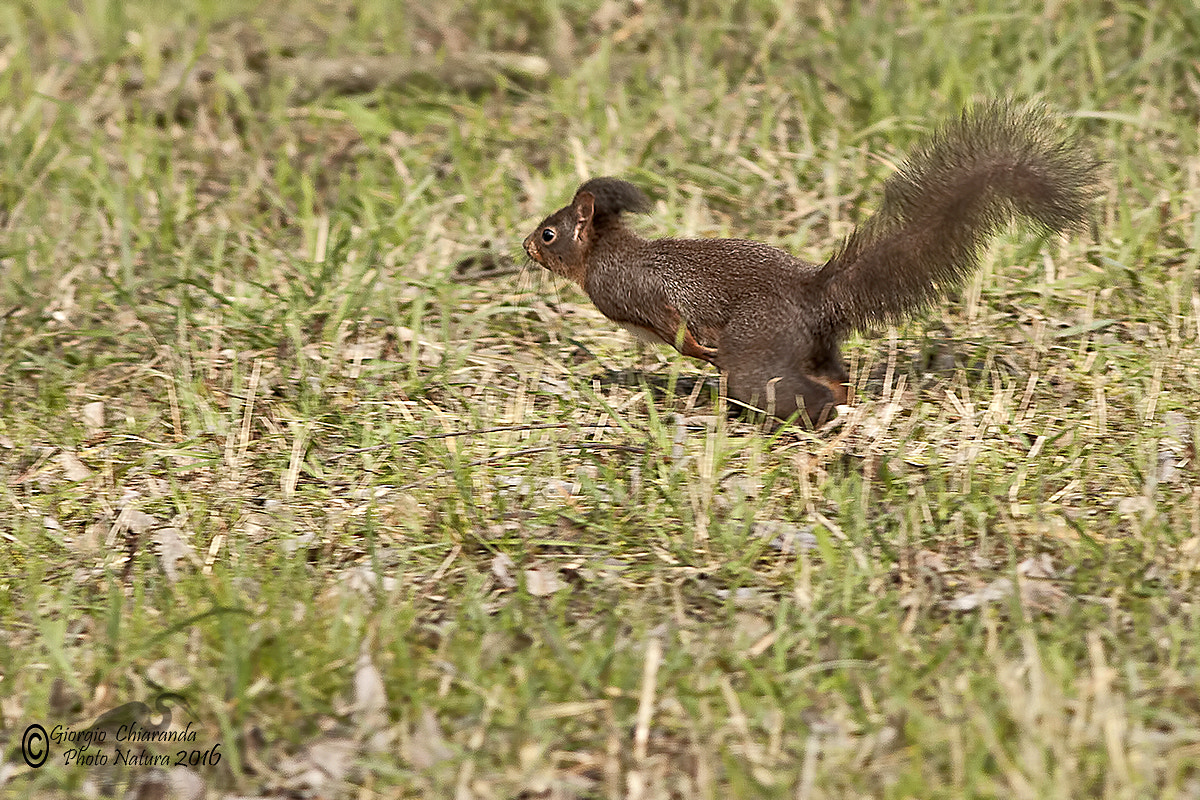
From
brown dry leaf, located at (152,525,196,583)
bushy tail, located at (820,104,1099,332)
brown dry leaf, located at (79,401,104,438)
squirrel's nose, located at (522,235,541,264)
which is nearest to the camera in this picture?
brown dry leaf, located at (152,525,196,583)

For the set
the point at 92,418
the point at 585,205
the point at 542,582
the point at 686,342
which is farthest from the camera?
the point at 585,205

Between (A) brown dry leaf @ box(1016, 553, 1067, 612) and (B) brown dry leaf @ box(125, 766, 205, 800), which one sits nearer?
(B) brown dry leaf @ box(125, 766, 205, 800)

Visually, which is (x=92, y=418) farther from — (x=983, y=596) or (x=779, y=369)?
(x=983, y=596)

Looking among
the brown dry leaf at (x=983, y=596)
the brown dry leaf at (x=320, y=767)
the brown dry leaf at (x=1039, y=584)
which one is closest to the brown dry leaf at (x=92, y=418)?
the brown dry leaf at (x=320, y=767)

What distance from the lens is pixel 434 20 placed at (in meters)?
7.95

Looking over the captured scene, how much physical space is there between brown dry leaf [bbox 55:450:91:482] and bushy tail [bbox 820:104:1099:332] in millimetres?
2305

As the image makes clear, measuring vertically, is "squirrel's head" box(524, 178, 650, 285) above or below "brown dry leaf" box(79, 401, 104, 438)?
above

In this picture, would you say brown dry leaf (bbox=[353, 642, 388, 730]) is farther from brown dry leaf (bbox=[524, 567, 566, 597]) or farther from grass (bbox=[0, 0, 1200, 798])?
brown dry leaf (bbox=[524, 567, 566, 597])

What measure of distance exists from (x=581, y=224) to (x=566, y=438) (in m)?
0.93

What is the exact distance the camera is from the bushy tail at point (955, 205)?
4.11 m

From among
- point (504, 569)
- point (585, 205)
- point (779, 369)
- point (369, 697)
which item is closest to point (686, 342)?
point (779, 369)

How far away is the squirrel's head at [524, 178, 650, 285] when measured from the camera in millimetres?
5016

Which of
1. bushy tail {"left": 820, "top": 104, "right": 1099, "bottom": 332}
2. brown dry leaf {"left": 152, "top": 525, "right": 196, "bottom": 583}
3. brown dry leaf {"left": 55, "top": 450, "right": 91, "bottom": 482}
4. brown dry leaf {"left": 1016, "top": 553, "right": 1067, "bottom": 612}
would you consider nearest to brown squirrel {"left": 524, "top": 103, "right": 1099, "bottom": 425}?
bushy tail {"left": 820, "top": 104, "right": 1099, "bottom": 332}

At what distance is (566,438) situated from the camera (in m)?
4.48
